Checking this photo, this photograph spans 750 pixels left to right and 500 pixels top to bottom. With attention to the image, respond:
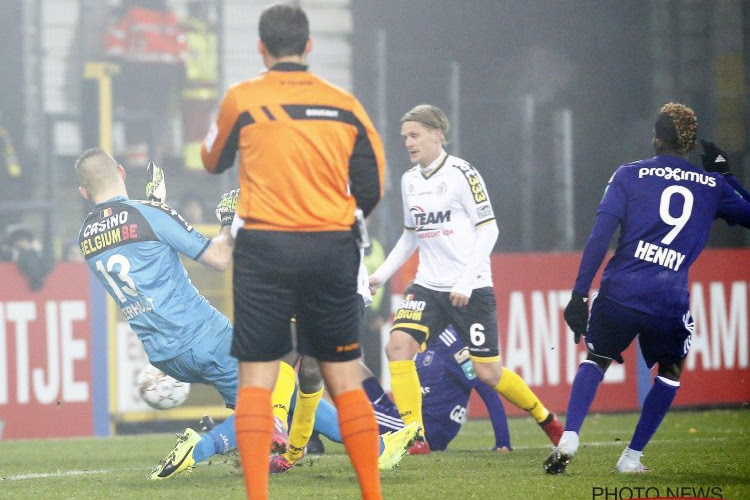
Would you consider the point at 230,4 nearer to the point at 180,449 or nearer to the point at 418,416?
the point at 418,416

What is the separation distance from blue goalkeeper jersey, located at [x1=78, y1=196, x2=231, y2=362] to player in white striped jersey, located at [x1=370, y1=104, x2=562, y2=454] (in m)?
1.51

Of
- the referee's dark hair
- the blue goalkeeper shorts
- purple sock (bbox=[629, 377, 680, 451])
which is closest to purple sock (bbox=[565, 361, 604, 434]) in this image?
purple sock (bbox=[629, 377, 680, 451])

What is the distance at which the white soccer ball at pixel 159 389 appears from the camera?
26.0 ft

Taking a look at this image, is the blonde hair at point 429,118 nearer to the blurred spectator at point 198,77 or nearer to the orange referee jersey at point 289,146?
the orange referee jersey at point 289,146

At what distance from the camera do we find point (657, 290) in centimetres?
681

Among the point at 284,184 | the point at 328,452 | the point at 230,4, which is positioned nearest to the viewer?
the point at 284,184

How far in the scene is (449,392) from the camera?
9.37 metres

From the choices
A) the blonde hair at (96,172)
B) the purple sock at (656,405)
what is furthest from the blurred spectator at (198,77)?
the purple sock at (656,405)

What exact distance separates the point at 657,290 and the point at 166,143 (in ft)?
33.9

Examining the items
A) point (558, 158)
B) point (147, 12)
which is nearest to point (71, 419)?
point (558, 158)

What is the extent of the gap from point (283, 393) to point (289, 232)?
2257mm

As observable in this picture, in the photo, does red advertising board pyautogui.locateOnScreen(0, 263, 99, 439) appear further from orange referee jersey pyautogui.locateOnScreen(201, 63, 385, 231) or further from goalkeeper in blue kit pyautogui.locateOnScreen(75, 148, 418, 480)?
orange referee jersey pyautogui.locateOnScreen(201, 63, 385, 231)

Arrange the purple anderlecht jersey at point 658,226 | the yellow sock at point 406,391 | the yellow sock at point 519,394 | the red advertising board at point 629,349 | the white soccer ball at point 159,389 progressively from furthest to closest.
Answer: the red advertising board at point 629,349
the yellow sock at point 519,394
the yellow sock at point 406,391
the white soccer ball at point 159,389
the purple anderlecht jersey at point 658,226

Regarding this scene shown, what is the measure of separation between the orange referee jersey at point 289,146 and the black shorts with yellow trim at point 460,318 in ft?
10.1
